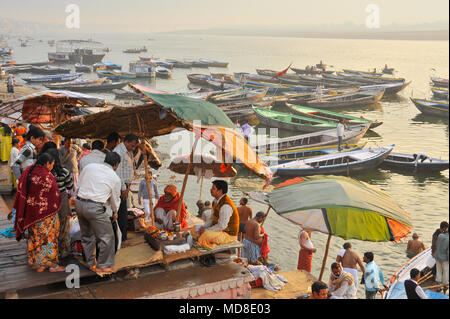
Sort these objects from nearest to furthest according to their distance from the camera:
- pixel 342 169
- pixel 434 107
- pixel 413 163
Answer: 1. pixel 342 169
2. pixel 413 163
3. pixel 434 107

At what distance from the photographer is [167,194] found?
6598mm

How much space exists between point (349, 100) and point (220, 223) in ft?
110

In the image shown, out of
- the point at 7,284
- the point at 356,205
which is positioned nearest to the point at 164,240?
the point at 7,284

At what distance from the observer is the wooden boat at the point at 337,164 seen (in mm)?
17984

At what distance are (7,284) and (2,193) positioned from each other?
4544 millimetres

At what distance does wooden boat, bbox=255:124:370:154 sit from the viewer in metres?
20.5

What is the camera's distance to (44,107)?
9680mm

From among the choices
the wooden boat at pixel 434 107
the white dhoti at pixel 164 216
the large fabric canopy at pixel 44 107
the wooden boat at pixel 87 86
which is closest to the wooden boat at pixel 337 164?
the large fabric canopy at pixel 44 107

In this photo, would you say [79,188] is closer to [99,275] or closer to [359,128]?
[99,275]

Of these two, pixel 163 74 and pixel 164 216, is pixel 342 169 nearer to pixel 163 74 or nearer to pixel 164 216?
pixel 164 216

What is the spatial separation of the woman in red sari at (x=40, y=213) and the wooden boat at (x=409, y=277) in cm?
606

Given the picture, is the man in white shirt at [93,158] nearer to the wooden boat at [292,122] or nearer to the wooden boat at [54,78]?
the wooden boat at [292,122]

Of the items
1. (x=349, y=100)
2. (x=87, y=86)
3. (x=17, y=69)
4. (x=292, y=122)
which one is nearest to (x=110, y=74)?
(x=87, y=86)

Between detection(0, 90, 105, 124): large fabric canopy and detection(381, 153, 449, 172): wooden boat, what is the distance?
15953mm
